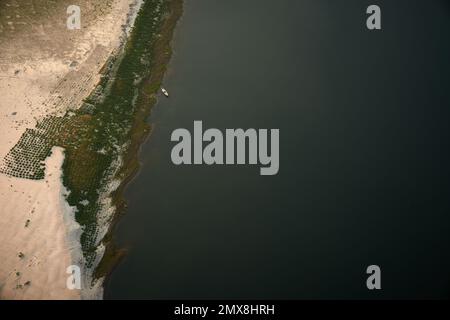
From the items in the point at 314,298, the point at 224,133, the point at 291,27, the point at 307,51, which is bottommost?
the point at 314,298

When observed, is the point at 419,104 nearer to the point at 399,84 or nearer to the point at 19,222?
the point at 399,84

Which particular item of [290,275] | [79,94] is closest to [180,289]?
[290,275]

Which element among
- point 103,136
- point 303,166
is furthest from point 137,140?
point 303,166

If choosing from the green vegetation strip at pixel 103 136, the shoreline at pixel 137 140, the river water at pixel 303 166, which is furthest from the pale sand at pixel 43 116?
the river water at pixel 303 166

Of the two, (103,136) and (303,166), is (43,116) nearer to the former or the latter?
(103,136)

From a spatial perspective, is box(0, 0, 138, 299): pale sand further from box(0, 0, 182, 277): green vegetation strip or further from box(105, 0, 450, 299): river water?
box(105, 0, 450, 299): river water

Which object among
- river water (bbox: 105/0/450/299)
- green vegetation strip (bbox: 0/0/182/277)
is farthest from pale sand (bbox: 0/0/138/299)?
river water (bbox: 105/0/450/299)
